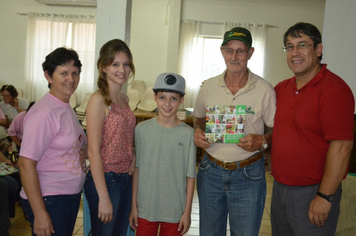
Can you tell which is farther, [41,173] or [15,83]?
[15,83]

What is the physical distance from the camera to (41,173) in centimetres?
153

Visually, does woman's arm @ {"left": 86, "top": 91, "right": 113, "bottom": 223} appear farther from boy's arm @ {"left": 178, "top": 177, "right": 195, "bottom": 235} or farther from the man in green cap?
the man in green cap

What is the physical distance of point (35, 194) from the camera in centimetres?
144

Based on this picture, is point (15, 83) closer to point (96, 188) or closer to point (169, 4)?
Result: point (169, 4)

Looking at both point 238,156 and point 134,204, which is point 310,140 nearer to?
point 238,156

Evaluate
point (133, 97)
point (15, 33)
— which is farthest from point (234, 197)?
point (15, 33)

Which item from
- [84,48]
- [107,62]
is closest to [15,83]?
[84,48]

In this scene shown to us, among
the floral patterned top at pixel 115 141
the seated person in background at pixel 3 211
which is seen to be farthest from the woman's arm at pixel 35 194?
the seated person in background at pixel 3 211

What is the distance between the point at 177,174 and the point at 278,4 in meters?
8.40

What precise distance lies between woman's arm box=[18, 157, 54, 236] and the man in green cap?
863 millimetres

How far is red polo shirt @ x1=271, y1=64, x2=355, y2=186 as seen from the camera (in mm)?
1560

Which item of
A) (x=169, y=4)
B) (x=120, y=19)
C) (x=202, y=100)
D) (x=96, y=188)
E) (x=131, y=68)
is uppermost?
(x=169, y=4)

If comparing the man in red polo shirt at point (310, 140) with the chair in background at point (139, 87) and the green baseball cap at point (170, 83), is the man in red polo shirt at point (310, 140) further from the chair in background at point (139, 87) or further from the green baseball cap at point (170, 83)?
the chair in background at point (139, 87)

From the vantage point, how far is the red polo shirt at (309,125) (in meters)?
1.56
